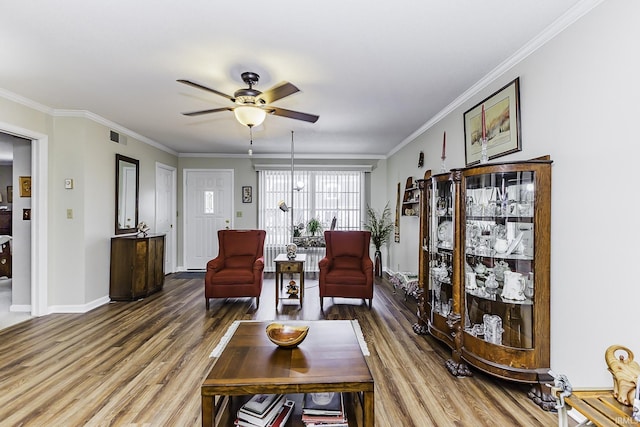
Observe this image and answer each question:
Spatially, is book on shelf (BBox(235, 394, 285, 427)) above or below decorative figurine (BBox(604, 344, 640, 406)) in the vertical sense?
below

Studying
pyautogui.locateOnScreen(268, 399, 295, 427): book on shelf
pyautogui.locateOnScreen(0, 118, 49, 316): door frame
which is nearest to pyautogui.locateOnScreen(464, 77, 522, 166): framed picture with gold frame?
pyautogui.locateOnScreen(268, 399, 295, 427): book on shelf

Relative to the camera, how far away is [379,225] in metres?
6.82

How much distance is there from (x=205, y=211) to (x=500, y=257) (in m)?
5.98

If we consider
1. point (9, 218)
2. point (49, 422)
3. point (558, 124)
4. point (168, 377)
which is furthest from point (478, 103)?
point (9, 218)

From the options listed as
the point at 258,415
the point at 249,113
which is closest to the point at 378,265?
the point at 249,113

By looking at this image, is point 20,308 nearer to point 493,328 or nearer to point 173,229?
point 173,229

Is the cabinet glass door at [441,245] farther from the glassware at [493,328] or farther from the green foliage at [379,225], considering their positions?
the green foliage at [379,225]

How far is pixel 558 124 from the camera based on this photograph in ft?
7.33

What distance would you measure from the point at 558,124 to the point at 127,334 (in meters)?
4.17

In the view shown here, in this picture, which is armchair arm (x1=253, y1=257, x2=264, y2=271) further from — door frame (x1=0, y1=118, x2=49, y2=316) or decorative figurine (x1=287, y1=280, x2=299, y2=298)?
door frame (x1=0, y1=118, x2=49, y2=316)

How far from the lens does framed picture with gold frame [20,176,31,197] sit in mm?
4184

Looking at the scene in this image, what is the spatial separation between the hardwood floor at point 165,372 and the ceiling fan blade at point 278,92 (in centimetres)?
227

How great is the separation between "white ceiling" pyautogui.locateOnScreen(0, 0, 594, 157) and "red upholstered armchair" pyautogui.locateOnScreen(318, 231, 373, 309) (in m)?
1.76

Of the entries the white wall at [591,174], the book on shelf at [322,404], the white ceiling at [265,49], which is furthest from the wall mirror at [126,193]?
the white wall at [591,174]
